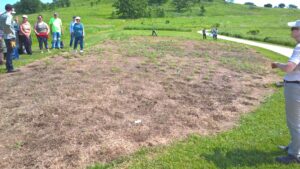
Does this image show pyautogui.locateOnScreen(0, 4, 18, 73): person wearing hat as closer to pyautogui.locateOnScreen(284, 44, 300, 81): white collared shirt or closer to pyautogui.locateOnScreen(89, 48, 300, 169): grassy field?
pyautogui.locateOnScreen(89, 48, 300, 169): grassy field

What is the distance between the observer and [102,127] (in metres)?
7.67

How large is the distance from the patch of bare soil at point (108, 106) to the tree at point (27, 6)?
442ft

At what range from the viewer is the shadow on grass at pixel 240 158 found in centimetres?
621

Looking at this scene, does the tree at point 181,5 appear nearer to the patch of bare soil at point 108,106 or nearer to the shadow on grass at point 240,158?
the patch of bare soil at point 108,106

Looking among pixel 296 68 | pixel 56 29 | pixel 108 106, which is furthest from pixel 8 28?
pixel 296 68

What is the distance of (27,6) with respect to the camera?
459ft

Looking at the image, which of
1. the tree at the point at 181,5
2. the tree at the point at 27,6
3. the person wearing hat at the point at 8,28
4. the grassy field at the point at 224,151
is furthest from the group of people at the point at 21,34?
the tree at the point at 27,6

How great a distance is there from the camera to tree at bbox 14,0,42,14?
13888 cm

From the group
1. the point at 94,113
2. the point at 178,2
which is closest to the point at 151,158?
the point at 94,113

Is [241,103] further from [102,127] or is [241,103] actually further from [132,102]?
[102,127]

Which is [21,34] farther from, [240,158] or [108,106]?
[240,158]

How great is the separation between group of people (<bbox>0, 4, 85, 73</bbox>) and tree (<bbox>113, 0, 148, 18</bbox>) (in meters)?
89.8

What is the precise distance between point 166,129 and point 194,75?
6113mm

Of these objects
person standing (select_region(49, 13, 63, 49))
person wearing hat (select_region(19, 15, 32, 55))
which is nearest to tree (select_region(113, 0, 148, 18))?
person standing (select_region(49, 13, 63, 49))
